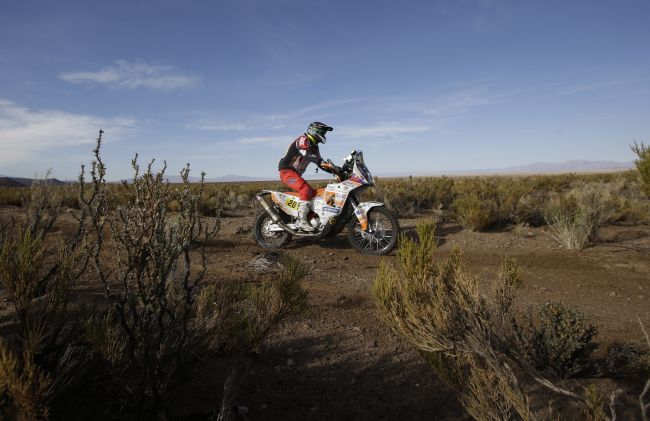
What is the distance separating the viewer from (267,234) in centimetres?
774

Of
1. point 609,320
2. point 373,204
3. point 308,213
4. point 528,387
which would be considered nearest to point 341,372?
point 528,387

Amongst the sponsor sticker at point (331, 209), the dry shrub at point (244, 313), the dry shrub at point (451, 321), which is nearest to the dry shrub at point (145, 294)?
the dry shrub at point (244, 313)

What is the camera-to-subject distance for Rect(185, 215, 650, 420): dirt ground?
263 cm

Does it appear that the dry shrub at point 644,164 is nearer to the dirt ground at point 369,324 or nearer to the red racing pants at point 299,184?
the dirt ground at point 369,324

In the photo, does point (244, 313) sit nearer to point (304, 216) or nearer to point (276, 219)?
point (304, 216)

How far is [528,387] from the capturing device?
8.91ft

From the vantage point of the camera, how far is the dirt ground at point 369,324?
2.63 metres

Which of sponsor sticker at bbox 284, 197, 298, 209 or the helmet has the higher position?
the helmet

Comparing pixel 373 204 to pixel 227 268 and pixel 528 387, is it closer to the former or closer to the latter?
pixel 227 268

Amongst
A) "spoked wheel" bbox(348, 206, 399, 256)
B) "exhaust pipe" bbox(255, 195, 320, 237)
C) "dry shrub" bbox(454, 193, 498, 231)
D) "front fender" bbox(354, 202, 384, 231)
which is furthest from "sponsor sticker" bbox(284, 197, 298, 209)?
"dry shrub" bbox(454, 193, 498, 231)

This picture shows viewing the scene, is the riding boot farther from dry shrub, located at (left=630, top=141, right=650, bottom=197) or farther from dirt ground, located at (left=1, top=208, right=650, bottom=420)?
dry shrub, located at (left=630, top=141, right=650, bottom=197)

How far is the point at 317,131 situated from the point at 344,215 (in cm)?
166

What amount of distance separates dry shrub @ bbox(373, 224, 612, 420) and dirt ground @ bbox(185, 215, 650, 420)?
37 cm

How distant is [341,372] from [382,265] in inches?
36.4
